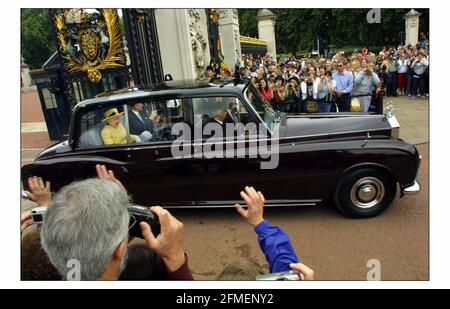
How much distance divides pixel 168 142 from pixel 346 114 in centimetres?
236

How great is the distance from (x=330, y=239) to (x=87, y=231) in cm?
287

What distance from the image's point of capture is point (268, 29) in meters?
15.3

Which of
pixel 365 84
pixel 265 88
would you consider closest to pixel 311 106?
pixel 265 88

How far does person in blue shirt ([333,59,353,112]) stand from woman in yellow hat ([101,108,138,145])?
5148 mm

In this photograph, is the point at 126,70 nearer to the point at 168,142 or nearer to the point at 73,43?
the point at 73,43

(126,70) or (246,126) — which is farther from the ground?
(126,70)

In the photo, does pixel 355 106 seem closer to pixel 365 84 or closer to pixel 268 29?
pixel 365 84

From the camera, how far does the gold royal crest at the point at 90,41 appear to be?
21.9 feet

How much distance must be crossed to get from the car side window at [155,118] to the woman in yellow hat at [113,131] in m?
0.11

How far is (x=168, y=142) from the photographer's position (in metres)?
3.86

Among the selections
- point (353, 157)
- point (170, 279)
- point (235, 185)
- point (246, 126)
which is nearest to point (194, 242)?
point (235, 185)

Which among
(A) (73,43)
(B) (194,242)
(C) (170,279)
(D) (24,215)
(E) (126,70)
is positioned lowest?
(B) (194,242)
